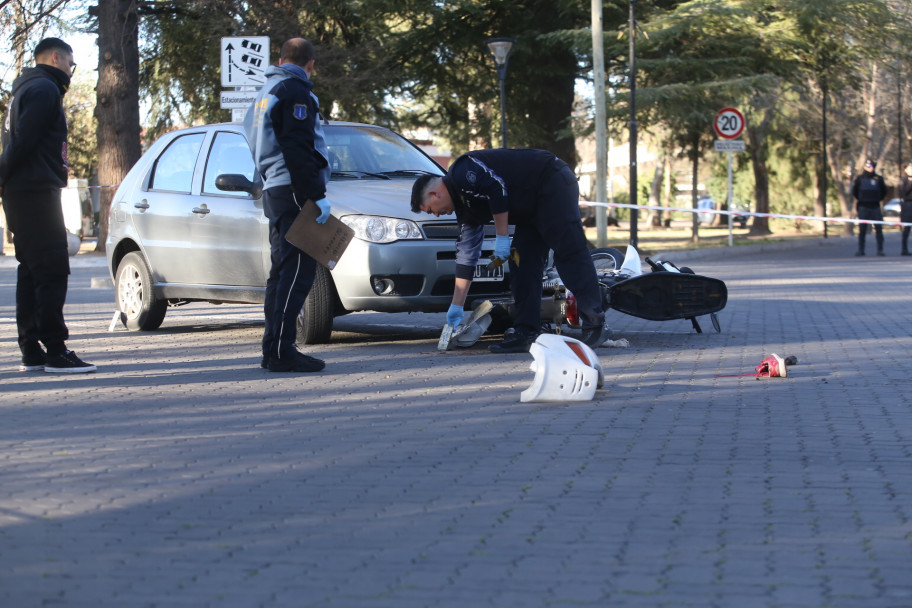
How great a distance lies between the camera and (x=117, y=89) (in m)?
23.5

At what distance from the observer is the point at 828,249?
2773 cm

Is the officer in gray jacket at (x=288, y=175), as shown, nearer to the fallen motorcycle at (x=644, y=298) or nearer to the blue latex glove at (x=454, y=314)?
the blue latex glove at (x=454, y=314)

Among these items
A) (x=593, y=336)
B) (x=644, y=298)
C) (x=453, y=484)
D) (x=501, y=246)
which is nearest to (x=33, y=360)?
(x=501, y=246)

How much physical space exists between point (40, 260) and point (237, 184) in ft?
6.11

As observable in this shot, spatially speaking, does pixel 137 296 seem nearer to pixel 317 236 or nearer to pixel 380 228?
pixel 380 228

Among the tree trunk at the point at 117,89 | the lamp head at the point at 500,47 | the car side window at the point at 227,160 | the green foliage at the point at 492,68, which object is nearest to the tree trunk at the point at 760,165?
the green foliage at the point at 492,68

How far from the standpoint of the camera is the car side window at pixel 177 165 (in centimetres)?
997

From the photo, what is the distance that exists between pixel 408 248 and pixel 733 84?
57.9 feet

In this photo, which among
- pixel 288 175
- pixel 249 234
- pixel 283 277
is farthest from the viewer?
pixel 249 234

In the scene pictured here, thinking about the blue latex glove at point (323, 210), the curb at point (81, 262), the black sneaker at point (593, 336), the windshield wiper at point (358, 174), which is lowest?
the black sneaker at point (593, 336)

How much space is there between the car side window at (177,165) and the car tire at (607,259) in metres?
3.45

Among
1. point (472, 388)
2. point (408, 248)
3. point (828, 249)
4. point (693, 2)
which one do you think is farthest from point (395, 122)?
point (472, 388)

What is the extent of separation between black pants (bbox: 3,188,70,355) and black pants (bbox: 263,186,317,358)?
1.31 meters

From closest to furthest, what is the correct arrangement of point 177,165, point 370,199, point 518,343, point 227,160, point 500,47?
point 518,343 → point 370,199 → point 227,160 → point 177,165 → point 500,47
